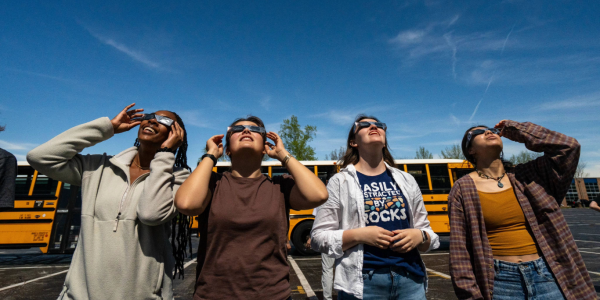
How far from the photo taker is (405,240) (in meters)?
1.79

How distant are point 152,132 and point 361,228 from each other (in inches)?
61.9

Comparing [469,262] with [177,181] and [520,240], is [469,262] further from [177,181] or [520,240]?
[177,181]

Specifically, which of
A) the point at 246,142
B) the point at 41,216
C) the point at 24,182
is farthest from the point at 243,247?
the point at 24,182

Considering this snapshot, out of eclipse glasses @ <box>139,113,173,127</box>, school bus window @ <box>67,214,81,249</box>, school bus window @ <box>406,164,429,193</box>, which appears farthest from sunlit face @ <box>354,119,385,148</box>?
school bus window @ <box>67,214,81,249</box>

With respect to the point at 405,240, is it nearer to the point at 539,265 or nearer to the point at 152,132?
the point at 539,265

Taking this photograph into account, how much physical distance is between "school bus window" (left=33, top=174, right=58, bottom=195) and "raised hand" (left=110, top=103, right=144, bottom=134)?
7703 mm

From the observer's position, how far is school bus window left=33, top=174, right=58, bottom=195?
7820 millimetres

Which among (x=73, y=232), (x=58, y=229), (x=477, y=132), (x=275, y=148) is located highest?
(x=477, y=132)

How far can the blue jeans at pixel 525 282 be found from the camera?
6.25 feet

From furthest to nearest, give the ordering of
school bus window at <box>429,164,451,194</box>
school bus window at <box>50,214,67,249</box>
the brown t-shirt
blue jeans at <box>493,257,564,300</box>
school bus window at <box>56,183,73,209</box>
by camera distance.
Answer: school bus window at <box>429,164,451,194</box>
school bus window at <box>56,183,73,209</box>
school bus window at <box>50,214,67,249</box>
blue jeans at <box>493,257,564,300</box>
the brown t-shirt

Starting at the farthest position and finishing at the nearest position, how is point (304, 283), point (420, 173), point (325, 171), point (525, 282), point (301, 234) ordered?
point (325, 171) < point (420, 173) < point (301, 234) < point (304, 283) < point (525, 282)

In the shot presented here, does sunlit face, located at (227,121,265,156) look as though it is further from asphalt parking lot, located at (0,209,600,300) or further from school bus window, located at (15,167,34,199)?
school bus window, located at (15,167,34,199)

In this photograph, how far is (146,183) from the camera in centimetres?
181

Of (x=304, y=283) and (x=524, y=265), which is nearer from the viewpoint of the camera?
(x=524, y=265)
